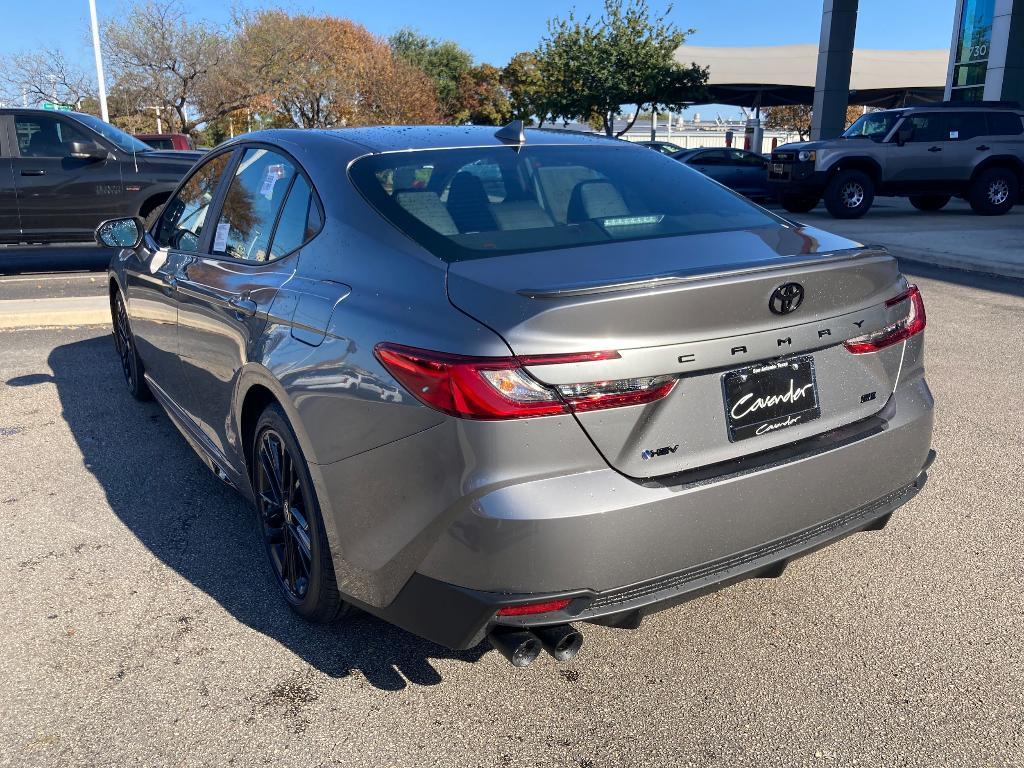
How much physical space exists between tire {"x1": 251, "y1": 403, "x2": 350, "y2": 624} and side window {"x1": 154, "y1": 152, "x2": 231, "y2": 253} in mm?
1303

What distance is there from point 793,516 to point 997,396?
3745 millimetres

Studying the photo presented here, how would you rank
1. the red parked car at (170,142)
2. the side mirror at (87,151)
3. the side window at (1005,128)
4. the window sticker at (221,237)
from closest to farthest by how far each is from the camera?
the window sticker at (221,237) → the side mirror at (87,151) → the side window at (1005,128) → the red parked car at (170,142)

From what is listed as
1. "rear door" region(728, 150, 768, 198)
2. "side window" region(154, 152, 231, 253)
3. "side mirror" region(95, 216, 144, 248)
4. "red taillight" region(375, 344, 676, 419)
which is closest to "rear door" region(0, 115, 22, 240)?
"side mirror" region(95, 216, 144, 248)

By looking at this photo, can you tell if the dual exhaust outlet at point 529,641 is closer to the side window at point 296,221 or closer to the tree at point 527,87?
the side window at point 296,221

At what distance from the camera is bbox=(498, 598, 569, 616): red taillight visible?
2289mm

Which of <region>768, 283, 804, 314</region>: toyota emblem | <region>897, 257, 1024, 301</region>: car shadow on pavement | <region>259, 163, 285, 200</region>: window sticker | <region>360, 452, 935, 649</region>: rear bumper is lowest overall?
<region>897, 257, 1024, 301</region>: car shadow on pavement

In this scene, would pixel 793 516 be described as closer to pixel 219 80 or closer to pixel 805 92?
pixel 219 80

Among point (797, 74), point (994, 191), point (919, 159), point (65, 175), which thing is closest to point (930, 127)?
point (919, 159)

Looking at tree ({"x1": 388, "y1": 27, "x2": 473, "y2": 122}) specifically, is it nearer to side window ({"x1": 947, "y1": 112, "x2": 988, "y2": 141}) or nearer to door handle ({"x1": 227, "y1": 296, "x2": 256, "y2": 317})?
side window ({"x1": 947, "y1": 112, "x2": 988, "y2": 141})

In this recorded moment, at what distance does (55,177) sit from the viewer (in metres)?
11.5

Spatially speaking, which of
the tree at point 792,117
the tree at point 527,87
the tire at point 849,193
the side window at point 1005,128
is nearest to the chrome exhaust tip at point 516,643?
the tire at point 849,193

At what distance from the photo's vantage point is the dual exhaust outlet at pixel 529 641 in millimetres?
2387

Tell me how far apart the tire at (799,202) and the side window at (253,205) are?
15.9 metres

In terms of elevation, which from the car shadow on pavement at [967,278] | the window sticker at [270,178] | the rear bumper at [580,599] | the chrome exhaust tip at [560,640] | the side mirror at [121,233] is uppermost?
the window sticker at [270,178]
